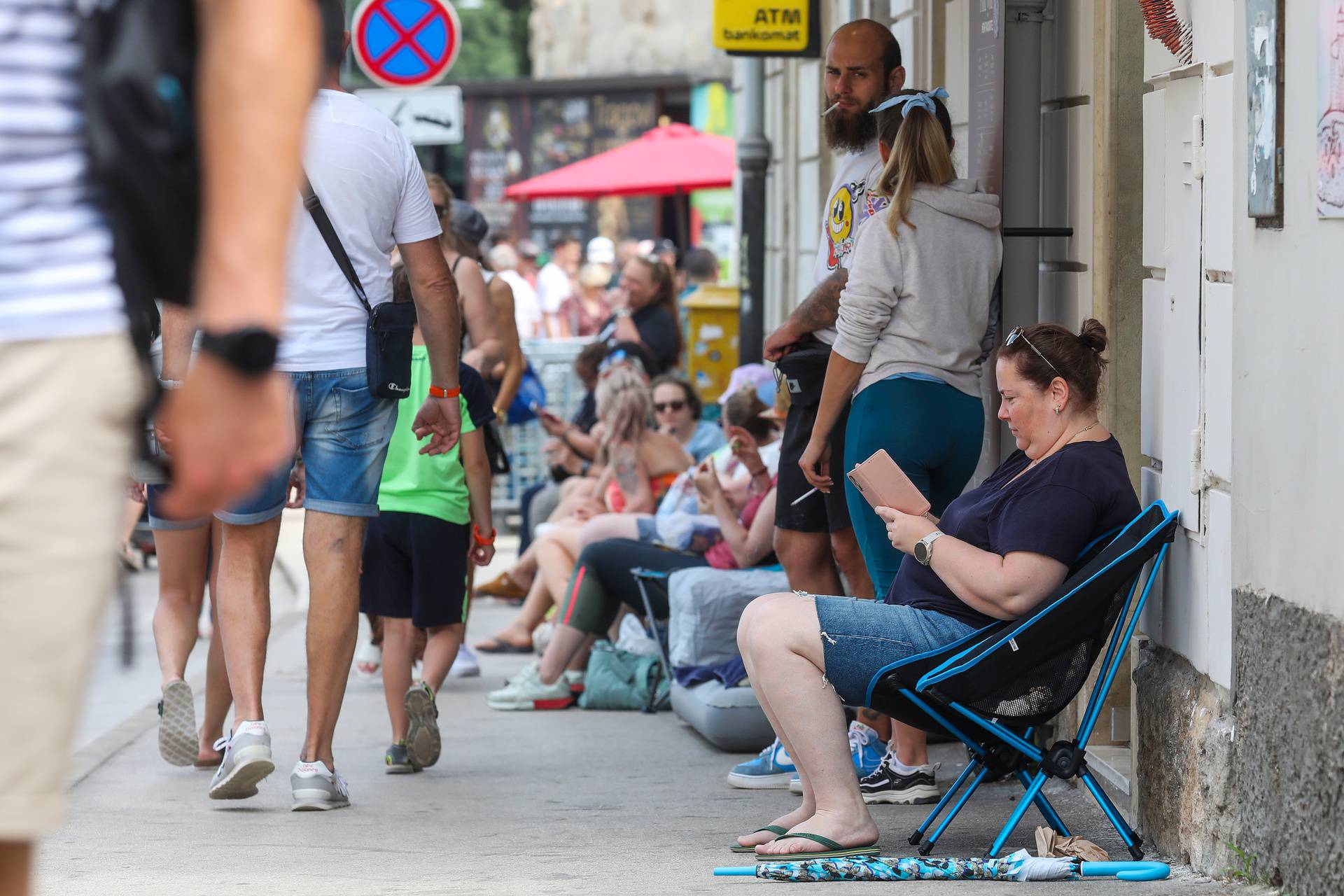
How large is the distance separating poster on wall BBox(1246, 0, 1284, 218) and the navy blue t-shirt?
2.57 ft

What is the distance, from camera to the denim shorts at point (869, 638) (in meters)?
4.37

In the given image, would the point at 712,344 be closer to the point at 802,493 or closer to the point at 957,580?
the point at 802,493

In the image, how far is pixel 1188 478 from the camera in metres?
4.26

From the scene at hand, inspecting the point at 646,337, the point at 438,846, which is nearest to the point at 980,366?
the point at 438,846

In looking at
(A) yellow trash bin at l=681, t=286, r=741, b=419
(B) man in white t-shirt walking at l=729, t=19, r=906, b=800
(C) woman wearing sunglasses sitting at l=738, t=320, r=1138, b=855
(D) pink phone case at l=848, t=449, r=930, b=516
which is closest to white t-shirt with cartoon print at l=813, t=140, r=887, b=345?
(B) man in white t-shirt walking at l=729, t=19, r=906, b=800

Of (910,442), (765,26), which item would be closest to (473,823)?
(910,442)

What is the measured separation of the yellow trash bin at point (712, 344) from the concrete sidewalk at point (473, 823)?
596 cm

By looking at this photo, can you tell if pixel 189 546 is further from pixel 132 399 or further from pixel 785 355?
pixel 132 399

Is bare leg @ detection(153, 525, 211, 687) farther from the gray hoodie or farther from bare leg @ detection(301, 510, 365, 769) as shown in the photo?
the gray hoodie

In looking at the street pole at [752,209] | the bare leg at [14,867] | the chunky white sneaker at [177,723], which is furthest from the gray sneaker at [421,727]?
the street pole at [752,209]

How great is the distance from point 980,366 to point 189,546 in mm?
2495

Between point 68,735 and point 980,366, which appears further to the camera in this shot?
point 980,366

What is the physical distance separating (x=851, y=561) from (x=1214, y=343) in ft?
6.58

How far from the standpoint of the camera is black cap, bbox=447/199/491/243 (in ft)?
27.0
